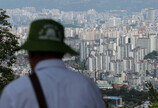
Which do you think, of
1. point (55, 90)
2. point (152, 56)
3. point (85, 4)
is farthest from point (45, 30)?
point (85, 4)

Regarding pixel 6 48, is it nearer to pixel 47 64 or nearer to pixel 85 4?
pixel 47 64

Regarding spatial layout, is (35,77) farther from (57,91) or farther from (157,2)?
(157,2)

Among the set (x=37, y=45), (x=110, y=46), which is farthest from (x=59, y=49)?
(x=110, y=46)

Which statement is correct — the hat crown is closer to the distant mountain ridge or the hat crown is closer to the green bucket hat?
the green bucket hat

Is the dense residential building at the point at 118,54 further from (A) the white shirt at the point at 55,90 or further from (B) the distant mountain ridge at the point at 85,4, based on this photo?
(B) the distant mountain ridge at the point at 85,4

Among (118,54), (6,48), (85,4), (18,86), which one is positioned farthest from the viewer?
(85,4)

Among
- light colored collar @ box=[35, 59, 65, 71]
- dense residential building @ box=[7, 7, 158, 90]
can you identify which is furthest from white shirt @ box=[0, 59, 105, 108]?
dense residential building @ box=[7, 7, 158, 90]
